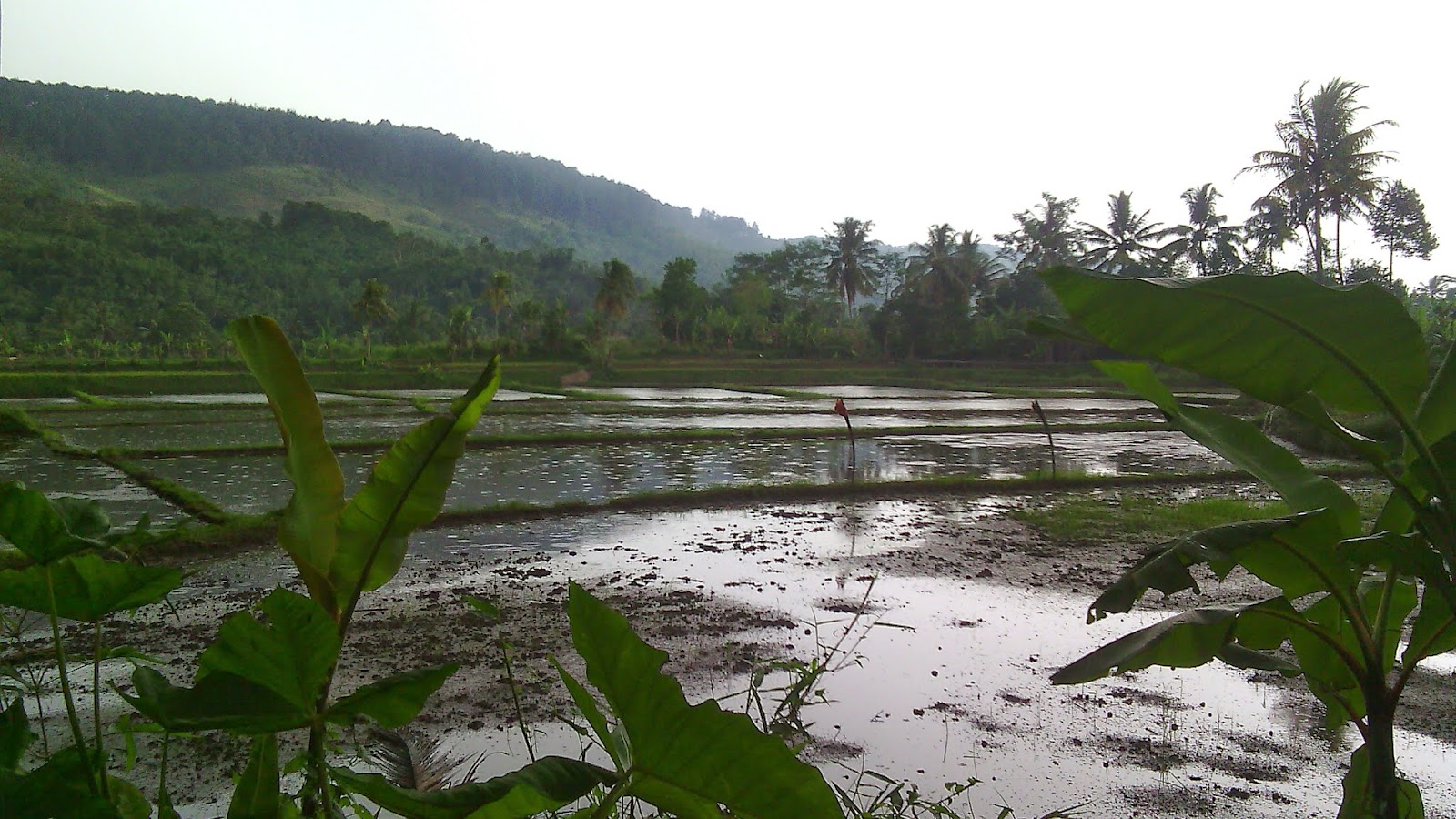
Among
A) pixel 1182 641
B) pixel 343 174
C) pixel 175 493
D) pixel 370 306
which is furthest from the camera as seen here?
pixel 343 174

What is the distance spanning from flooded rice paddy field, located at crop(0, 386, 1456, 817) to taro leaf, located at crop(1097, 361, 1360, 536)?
2.90 feet

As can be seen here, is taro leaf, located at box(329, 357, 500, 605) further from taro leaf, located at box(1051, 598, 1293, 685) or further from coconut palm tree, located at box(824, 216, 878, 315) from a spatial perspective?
coconut palm tree, located at box(824, 216, 878, 315)

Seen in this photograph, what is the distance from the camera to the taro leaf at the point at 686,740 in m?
0.84

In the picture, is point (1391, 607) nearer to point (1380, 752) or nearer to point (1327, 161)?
point (1380, 752)

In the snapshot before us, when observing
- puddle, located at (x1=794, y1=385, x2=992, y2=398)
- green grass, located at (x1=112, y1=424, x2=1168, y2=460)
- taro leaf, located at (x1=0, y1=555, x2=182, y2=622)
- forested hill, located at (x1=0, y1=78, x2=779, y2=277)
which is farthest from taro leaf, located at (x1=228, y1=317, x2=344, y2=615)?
forested hill, located at (x1=0, y1=78, x2=779, y2=277)

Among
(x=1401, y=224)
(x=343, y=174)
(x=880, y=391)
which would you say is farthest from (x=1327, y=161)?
(x=343, y=174)

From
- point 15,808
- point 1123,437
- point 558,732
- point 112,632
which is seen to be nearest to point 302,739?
point 558,732

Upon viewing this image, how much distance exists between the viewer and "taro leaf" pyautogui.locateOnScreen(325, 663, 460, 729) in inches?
34.5

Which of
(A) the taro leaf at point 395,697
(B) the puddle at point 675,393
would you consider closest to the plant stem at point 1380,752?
(A) the taro leaf at point 395,697

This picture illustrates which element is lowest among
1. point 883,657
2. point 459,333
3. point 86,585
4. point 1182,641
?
point 883,657

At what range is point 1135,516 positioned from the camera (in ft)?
26.2

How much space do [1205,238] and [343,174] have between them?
316 feet

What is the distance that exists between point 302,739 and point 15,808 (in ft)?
9.19

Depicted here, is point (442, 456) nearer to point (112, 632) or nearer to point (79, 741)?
point (79, 741)
